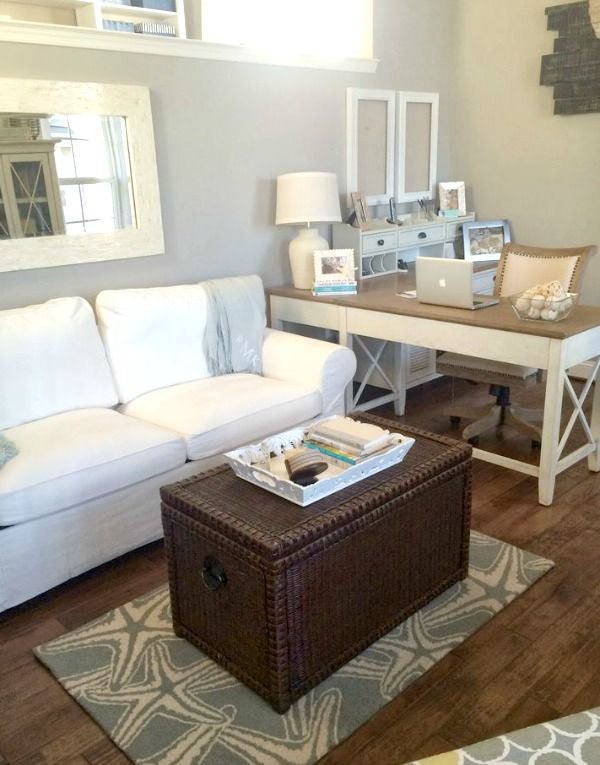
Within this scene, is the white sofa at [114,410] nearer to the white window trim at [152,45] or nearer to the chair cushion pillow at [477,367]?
the chair cushion pillow at [477,367]

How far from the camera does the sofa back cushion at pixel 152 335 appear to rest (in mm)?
2840

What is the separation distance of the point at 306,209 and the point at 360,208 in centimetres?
55

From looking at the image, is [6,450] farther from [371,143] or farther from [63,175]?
[371,143]

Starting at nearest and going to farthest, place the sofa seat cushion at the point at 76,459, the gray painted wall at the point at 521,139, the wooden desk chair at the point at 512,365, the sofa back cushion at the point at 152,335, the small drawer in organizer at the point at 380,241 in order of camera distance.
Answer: the sofa seat cushion at the point at 76,459
the sofa back cushion at the point at 152,335
the wooden desk chair at the point at 512,365
the small drawer in organizer at the point at 380,241
the gray painted wall at the point at 521,139

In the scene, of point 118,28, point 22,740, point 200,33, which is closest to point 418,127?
point 200,33

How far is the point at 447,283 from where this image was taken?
292 centimetres

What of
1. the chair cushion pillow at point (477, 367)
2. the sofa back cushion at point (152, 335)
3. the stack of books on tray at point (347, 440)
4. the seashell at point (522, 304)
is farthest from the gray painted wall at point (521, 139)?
the stack of books on tray at point (347, 440)

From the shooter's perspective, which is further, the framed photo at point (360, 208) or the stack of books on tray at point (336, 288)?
the framed photo at point (360, 208)

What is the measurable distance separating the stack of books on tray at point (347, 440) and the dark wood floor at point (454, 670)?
2.05ft

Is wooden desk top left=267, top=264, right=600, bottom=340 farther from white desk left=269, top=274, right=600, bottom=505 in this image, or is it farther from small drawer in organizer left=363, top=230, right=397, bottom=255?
small drawer in organizer left=363, top=230, right=397, bottom=255

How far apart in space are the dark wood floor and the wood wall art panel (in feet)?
8.35

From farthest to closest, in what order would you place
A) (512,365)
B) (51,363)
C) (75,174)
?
1. (512,365)
2. (75,174)
3. (51,363)

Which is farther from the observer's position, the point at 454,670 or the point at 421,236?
the point at 421,236

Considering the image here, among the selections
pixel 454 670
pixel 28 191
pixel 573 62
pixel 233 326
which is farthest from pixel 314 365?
pixel 573 62
